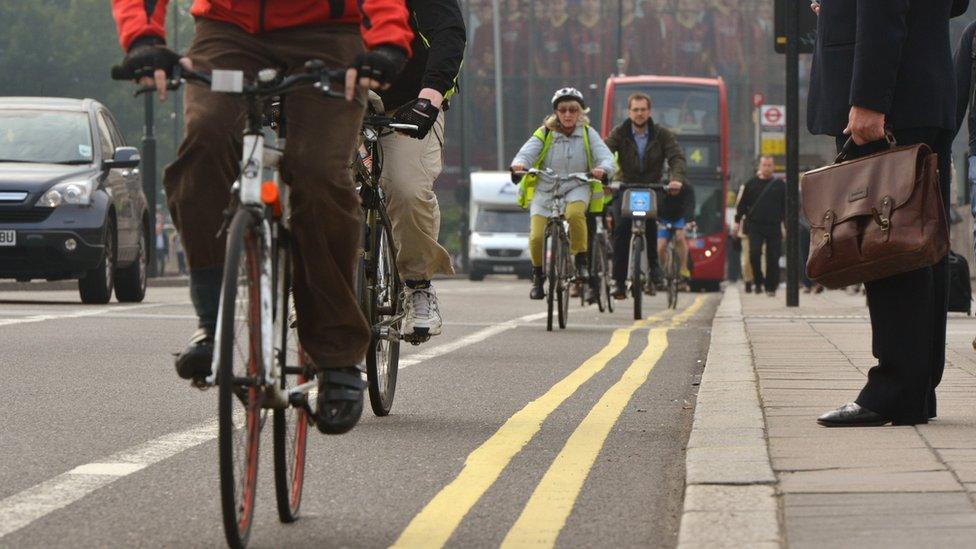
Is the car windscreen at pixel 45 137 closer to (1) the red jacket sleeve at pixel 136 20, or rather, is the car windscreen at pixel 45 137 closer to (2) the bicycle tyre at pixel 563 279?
(2) the bicycle tyre at pixel 563 279

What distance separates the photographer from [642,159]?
58.0ft

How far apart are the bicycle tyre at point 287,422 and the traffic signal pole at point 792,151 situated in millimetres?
12082

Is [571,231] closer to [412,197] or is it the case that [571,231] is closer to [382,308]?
[412,197]

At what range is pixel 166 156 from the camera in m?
70.4

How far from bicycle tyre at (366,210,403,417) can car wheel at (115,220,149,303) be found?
10125mm

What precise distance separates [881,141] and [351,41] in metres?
2.09

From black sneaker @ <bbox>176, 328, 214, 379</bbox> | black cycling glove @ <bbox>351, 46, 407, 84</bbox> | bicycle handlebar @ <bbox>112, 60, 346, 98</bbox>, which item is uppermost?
black cycling glove @ <bbox>351, 46, 407, 84</bbox>

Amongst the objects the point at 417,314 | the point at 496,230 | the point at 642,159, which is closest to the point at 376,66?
the point at 417,314

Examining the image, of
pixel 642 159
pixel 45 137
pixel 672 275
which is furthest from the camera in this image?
pixel 672 275

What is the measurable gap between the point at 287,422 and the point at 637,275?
11423mm

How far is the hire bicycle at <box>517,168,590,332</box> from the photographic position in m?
14.1

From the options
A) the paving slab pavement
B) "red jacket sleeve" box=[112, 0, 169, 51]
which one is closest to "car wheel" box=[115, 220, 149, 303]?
the paving slab pavement

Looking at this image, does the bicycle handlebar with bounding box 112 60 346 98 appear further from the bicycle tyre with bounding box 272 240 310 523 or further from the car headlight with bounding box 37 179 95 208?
the car headlight with bounding box 37 179 95 208

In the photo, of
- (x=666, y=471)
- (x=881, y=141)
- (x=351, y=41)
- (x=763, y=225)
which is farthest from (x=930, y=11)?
(x=763, y=225)
